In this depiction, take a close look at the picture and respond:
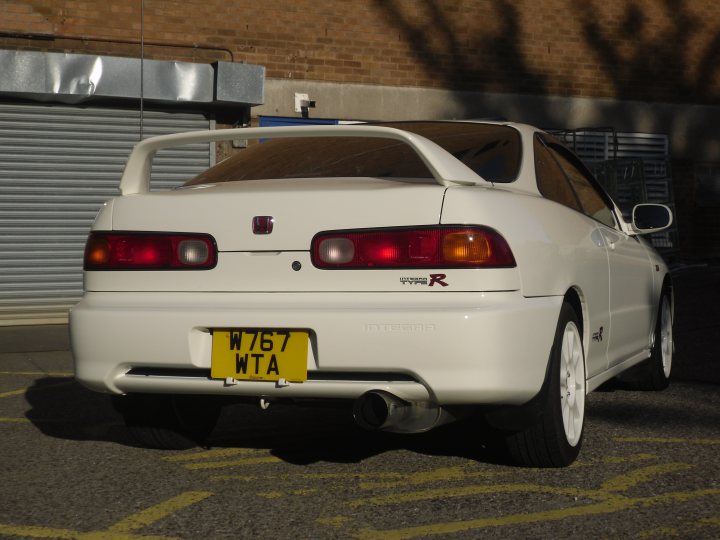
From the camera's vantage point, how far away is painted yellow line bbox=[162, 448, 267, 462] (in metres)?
5.26

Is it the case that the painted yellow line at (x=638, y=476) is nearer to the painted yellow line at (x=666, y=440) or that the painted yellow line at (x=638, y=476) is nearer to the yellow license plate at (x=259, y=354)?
the painted yellow line at (x=666, y=440)

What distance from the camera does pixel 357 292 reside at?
442cm

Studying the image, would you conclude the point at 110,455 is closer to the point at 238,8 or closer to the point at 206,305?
the point at 206,305

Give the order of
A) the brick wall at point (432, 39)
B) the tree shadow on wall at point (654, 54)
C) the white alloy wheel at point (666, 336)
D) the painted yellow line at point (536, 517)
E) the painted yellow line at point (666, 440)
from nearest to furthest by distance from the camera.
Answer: the painted yellow line at point (536, 517) → the painted yellow line at point (666, 440) → the white alloy wheel at point (666, 336) → the brick wall at point (432, 39) → the tree shadow on wall at point (654, 54)

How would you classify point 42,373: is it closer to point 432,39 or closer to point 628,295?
point 628,295

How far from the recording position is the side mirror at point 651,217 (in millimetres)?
6504

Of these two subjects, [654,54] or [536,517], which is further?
[654,54]

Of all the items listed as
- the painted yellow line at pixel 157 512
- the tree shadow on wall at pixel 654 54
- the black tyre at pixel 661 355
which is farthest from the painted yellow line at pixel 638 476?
the tree shadow on wall at pixel 654 54

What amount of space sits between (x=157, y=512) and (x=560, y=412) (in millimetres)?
1588

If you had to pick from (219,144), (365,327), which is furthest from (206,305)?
(219,144)

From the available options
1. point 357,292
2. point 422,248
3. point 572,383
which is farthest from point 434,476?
point 422,248

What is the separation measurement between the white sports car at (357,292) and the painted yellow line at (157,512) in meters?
0.39

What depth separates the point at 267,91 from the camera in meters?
15.1

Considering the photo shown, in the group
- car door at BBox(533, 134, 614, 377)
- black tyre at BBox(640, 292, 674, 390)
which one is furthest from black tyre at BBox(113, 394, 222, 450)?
black tyre at BBox(640, 292, 674, 390)
